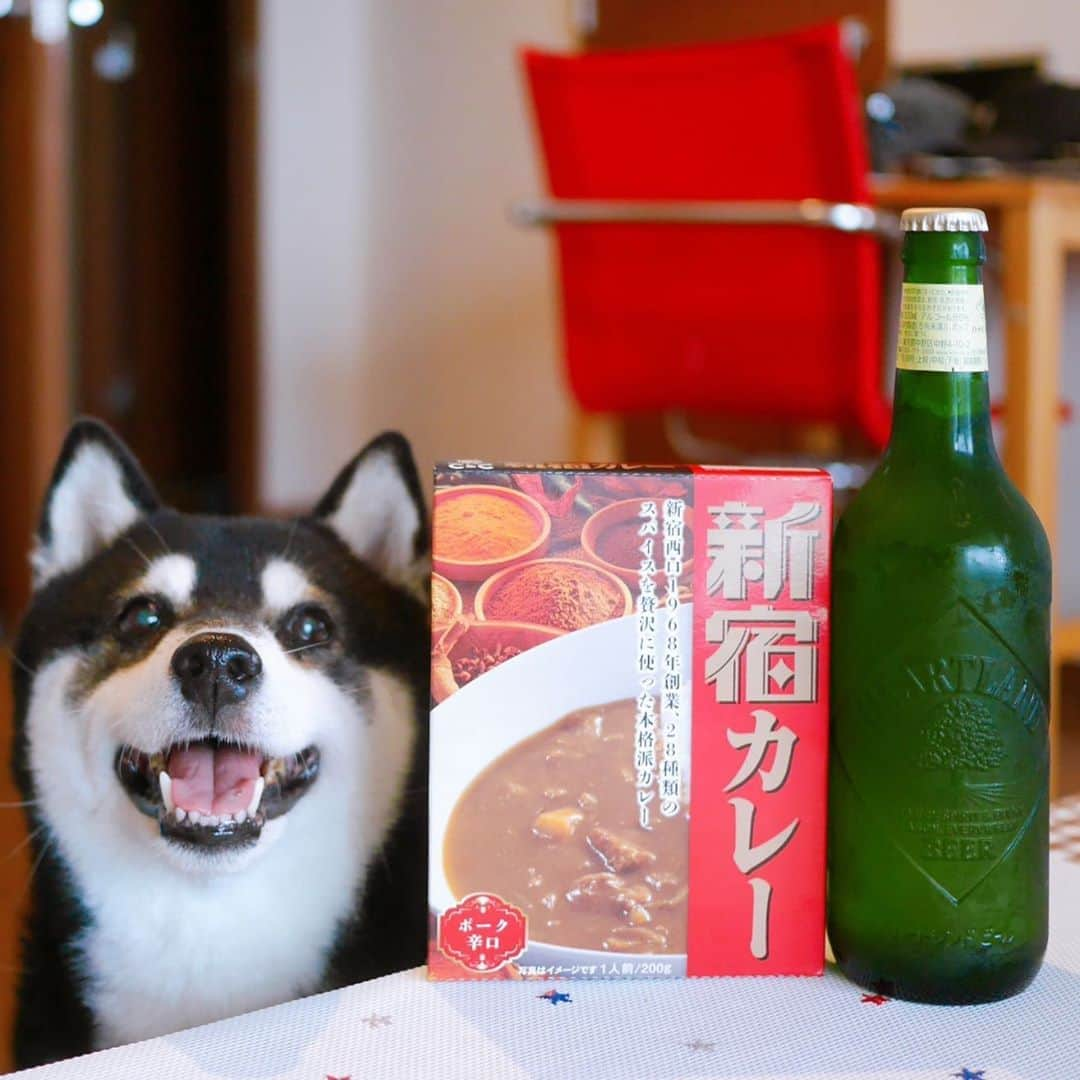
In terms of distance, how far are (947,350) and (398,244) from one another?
3507 millimetres

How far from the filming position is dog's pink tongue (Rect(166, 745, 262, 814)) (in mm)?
648

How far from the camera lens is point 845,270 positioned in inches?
76.6

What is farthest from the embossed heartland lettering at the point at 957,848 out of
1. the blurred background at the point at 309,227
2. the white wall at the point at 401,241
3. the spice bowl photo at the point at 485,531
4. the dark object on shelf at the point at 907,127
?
the white wall at the point at 401,241

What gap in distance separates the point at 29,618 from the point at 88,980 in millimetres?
180

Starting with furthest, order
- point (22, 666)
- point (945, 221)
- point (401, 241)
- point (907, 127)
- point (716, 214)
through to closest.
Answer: point (401, 241), point (907, 127), point (716, 214), point (22, 666), point (945, 221)

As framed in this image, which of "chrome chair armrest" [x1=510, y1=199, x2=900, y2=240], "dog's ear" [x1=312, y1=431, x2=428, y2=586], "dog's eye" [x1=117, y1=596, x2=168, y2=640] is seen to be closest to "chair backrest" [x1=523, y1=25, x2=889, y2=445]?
"chrome chair armrest" [x1=510, y1=199, x2=900, y2=240]

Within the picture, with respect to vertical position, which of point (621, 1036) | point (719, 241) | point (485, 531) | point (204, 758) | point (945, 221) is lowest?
point (621, 1036)

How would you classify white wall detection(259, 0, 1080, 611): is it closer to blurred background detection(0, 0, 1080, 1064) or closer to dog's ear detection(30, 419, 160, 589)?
blurred background detection(0, 0, 1080, 1064)

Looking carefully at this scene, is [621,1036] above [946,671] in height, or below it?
below

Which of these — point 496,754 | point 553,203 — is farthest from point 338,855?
point 553,203

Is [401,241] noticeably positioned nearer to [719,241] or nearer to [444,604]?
[719,241]

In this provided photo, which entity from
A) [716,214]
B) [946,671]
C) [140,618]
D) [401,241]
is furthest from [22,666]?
[401,241]

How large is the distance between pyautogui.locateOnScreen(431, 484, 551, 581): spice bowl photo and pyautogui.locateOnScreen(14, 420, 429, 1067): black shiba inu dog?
97 millimetres

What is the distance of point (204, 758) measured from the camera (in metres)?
0.65
